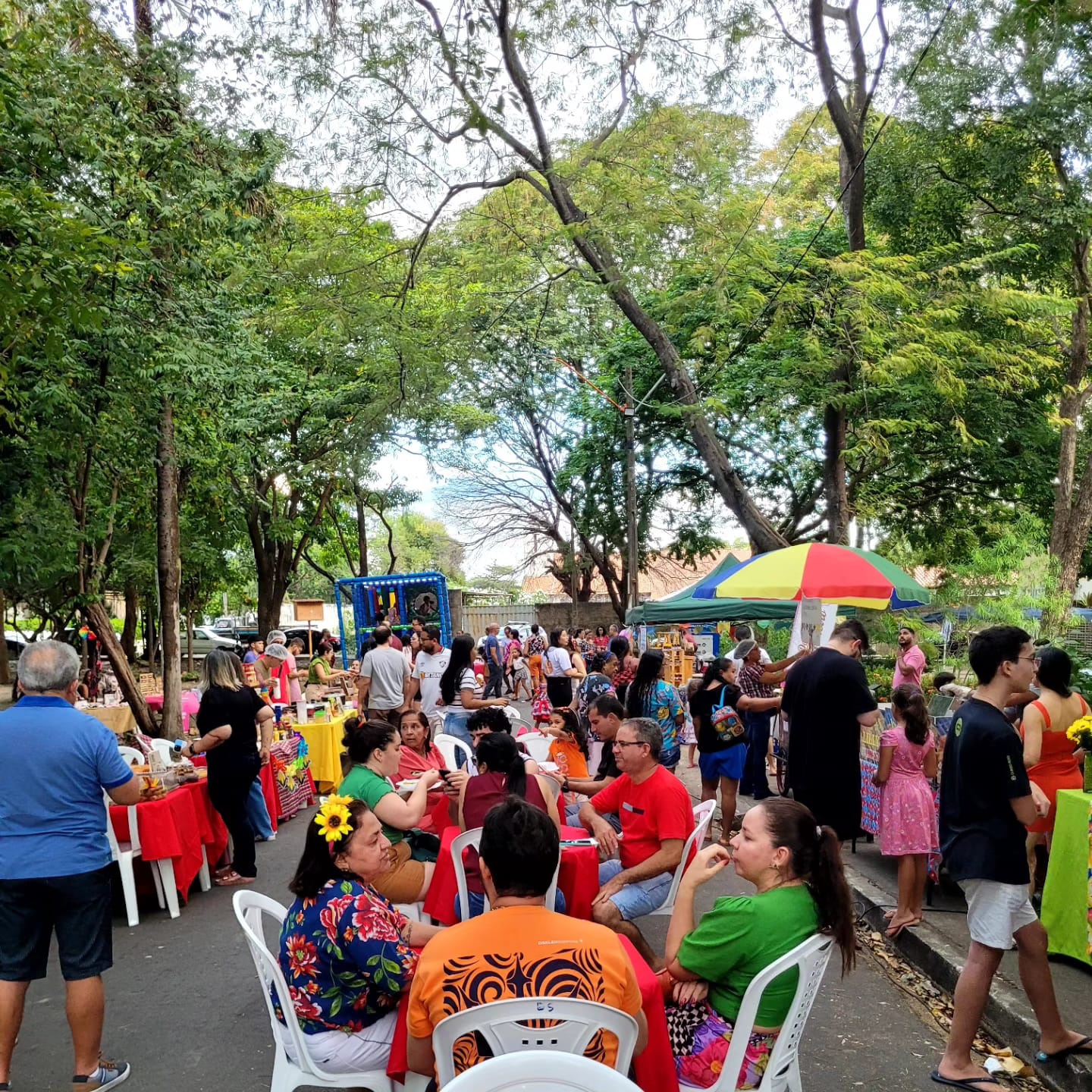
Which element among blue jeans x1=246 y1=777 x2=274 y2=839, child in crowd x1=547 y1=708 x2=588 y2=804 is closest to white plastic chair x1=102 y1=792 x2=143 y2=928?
blue jeans x1=246 y1=777 x2=274 y2=839

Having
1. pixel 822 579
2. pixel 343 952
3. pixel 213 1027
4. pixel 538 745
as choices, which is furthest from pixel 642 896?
pixel 822 579

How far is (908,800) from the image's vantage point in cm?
620

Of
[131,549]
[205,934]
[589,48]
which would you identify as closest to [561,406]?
[131,549]

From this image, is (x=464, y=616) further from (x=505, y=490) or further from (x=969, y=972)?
(x=969, y=972)

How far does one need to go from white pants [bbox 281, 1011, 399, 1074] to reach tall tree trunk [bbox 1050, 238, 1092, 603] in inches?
669

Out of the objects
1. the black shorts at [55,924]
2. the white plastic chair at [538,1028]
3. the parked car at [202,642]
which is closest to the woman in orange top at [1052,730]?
the white plastic chair at [538,1028]

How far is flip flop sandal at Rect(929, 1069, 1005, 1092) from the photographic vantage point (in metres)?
4.02

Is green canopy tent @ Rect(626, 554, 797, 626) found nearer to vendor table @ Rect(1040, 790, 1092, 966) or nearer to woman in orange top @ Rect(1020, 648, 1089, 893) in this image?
woman in orange top @ Rect(1020, 648, 1089, 893)

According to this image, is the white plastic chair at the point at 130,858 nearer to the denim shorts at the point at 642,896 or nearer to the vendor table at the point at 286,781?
the vendor table at the point at 286,781

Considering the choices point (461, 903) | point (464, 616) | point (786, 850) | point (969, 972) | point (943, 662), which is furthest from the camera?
point (464, 616)

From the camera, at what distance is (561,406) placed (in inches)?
1129

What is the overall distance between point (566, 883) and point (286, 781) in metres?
5.90

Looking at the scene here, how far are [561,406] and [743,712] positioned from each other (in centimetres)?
1926

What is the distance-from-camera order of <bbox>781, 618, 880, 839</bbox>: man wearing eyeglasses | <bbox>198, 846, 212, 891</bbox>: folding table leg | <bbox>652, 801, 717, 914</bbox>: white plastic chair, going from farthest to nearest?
<bbox>198, 846, 212, 891</bbox>: folding table leg < <bbox>781, 618, 880, 839</bbox>: man wearing eyeglasses < <bbox>652, 801, 717, 914</bbox>: white plastic chair
